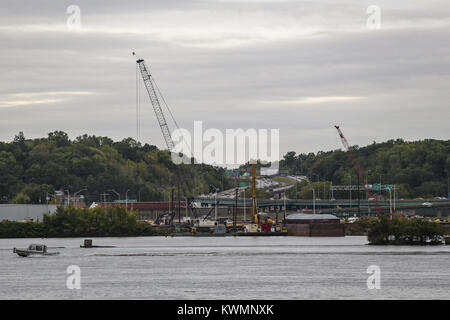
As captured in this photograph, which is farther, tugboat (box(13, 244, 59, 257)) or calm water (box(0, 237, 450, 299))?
tugboat (box(13, 244, 59, 257))

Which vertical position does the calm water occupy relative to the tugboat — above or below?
below

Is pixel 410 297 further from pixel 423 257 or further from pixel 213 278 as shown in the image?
pixel 423 257

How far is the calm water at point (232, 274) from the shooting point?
320 feet

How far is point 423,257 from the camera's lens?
14525cm

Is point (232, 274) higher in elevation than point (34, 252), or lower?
lower

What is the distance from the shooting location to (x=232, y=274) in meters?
120

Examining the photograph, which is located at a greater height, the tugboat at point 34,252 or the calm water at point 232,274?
the tugboat at point 34,252

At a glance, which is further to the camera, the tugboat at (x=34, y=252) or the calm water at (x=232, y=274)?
the tugboat at (x=34, y=252)

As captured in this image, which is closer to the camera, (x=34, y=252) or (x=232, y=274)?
(x=232, y=274)

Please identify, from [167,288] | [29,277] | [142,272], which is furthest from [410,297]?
[29,277]

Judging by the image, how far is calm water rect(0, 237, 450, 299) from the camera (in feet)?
320

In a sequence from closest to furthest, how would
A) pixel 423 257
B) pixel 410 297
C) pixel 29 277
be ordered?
pixel 410 297
pixel 29 277
pixel 423 257
